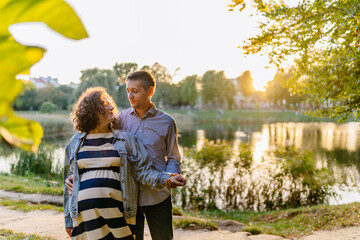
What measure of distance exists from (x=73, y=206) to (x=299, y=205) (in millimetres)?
7005

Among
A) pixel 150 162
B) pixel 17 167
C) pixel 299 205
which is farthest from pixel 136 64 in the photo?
pixel 150 162

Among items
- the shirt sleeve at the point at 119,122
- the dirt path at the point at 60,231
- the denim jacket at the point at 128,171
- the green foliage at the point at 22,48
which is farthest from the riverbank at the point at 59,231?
the green foliage at the point at 22,48

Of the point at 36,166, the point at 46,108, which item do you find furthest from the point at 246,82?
the point at 36,166

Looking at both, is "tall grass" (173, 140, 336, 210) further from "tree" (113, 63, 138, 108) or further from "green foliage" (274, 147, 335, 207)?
"tree" (113, 63, 138, 108)

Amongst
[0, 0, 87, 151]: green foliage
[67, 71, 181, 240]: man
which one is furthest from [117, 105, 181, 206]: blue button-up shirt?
[0, 0, 87, 151]: green foliage

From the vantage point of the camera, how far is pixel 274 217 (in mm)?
6980

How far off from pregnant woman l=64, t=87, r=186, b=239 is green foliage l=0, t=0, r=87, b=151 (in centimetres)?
200

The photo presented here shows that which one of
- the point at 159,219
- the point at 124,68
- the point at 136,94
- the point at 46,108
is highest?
the point at 124,68

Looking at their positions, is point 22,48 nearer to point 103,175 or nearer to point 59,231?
point 103,175

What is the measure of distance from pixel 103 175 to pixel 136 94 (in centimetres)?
67

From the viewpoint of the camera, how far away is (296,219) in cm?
637

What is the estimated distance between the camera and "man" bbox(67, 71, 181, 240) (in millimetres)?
2477

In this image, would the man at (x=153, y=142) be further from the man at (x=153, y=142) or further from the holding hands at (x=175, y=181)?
the holding hands at (x=175, y=181)

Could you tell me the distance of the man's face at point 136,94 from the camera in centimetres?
247
